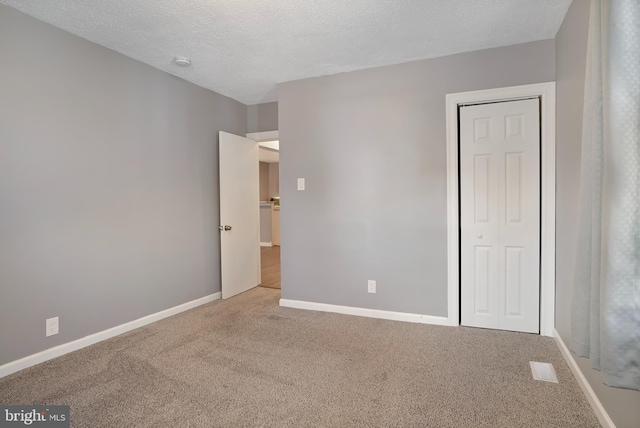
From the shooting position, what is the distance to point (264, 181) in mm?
9484

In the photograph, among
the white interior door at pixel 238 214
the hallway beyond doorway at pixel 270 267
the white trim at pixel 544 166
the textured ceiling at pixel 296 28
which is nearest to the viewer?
the textured ceiling at pixel 296 28

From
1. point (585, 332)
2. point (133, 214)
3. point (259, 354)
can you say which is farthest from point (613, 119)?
point (133, 214)

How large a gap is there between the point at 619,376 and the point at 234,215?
3764mm

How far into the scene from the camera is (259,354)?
2.55 metres

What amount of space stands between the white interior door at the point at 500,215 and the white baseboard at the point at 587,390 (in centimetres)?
49

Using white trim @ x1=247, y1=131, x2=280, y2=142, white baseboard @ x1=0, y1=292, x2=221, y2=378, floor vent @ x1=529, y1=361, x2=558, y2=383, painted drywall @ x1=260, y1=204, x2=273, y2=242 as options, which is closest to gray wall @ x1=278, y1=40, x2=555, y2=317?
white trim @ x1=247, y1=131, x2=280, y2=142

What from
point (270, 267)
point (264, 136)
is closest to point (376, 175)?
point (264, 136)

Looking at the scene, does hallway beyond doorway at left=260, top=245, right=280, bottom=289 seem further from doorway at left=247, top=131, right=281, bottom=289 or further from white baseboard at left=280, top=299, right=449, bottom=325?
white baseboard at left=280, top=299, right=449, bottom=325

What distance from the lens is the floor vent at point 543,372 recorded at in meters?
2.16

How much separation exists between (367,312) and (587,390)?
182cm

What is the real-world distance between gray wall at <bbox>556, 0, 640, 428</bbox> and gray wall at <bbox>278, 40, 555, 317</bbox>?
393mm

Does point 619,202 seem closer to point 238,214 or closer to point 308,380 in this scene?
point 308,380

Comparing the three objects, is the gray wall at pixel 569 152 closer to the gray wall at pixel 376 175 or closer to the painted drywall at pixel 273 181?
the gray wall at pixel 376 175

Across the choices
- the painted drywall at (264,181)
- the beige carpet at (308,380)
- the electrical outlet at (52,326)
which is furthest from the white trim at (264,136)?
the painted drywall at (264,181)
